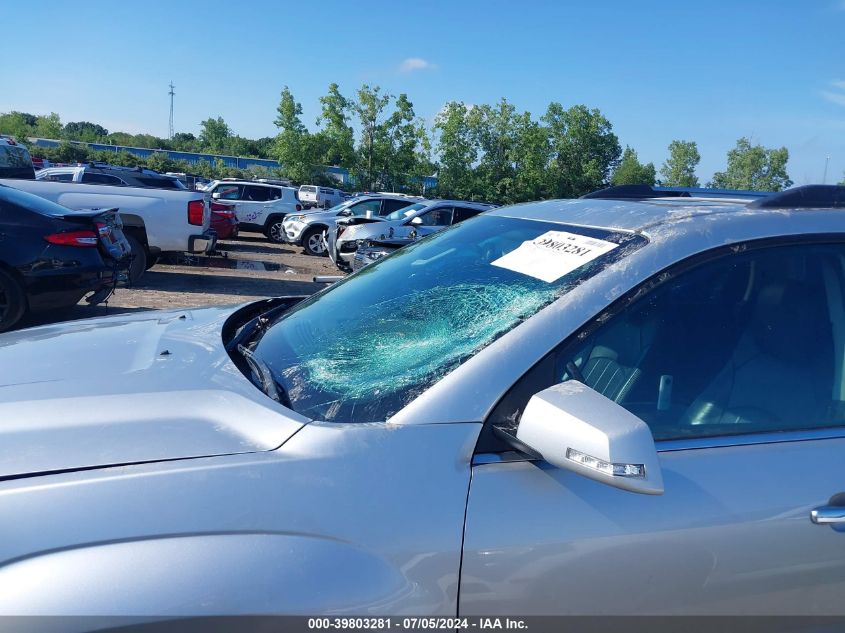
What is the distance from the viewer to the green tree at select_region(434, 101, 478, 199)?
137 feet

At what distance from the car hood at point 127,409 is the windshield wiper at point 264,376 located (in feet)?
0.17

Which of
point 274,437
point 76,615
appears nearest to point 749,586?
point 274,437

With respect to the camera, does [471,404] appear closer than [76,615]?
No

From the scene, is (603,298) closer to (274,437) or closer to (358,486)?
(358,486)

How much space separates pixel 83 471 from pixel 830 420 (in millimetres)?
1865

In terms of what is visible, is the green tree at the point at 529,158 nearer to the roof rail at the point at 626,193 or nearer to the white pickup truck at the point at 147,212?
the white pickup truck at the point at 147,212

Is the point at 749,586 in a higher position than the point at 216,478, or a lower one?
lower

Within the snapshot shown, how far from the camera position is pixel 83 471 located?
4.70 ft

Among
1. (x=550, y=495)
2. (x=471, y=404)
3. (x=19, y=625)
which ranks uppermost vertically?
(x=471, y=404)

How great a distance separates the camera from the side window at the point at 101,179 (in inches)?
675

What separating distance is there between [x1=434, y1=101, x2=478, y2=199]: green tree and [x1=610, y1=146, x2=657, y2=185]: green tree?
9.00m

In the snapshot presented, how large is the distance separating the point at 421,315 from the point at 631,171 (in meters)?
41.0

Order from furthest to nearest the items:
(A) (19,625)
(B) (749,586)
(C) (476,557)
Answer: (B) (749,586), (C) (476,557), (A) (19,625)

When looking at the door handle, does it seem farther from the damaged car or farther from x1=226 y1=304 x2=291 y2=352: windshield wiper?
x1=226 y1=304 x2=291 y2=352: windshield wiper
